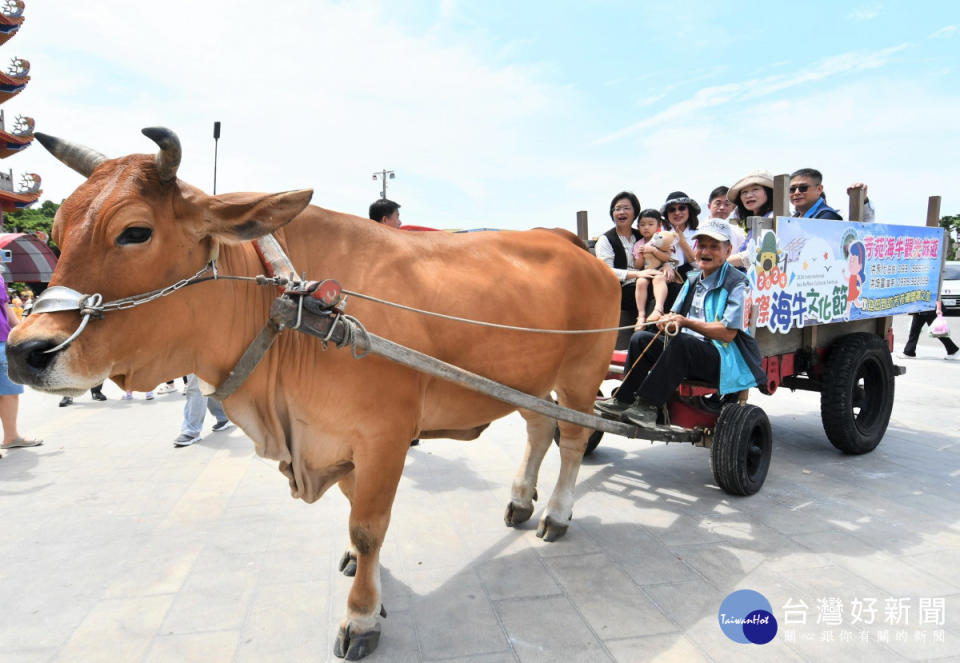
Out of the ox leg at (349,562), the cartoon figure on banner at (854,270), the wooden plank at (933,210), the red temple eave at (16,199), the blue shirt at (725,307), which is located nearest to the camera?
the ox leg at (349,562)

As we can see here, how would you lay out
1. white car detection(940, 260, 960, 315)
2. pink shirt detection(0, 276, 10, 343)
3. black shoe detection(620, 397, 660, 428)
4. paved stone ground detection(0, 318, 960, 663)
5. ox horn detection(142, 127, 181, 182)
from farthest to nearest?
white car detection(940, 260, 960, 315)
pink shirt detection(0, 276, 10, 343)
black shoe detection(620, 397, 660, 428)
paved stone ground detection(0, 318, 960, 663)
ox horn detection(142, 127, 181, 182)

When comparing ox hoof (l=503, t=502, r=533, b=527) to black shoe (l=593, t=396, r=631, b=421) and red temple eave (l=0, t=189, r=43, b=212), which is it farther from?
red temple eave (l=0, t=189, r=43, b=212)

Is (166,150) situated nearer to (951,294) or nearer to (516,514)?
(516,514)

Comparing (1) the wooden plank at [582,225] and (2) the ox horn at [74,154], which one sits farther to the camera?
(1) the wooden plank at [582,225]

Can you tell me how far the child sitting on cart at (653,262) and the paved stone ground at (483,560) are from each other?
4.69 ft

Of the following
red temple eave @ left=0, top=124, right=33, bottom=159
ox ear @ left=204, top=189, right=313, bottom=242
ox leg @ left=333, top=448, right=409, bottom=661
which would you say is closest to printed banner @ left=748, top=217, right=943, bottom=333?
ox leg @ left=333, top=448, right=409, bottom=661

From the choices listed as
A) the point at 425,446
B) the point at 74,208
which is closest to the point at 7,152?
the point at 425,446

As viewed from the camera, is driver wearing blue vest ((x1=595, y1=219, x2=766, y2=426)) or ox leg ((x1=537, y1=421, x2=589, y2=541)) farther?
driver wearing blue vest ((x1=595, y1=219, x2=766, y2=426))

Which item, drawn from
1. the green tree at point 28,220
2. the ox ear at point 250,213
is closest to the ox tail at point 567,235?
the ox ear at point 250,213

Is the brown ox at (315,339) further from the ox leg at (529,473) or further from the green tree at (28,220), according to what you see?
the green tree at (28,220)

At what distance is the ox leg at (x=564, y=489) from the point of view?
138 inches

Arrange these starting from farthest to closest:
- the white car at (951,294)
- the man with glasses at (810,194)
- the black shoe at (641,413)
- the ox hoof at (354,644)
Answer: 1. the white car at (951,294)
2. the man with glasses at (810,194)
3. the black shoe at (641,413)
4. the ox hoof at (354,644)

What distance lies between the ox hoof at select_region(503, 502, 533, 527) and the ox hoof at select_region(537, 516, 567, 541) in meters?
0.20

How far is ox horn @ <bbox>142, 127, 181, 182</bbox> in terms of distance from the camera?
1.80 meters
